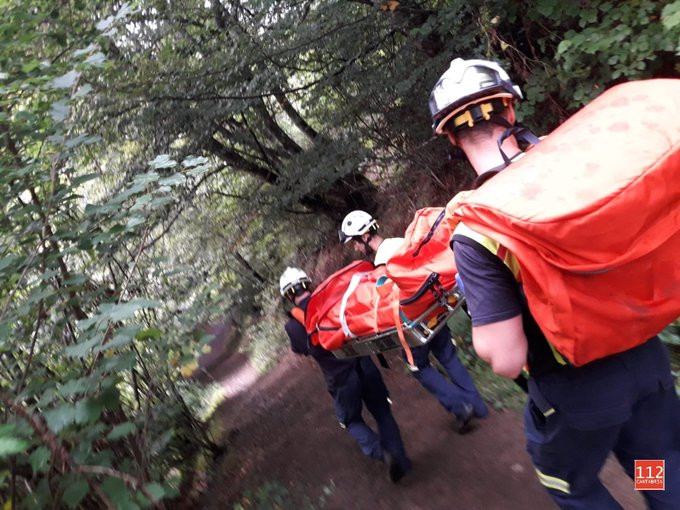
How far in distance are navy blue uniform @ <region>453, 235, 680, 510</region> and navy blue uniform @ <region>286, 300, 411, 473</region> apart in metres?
2.61

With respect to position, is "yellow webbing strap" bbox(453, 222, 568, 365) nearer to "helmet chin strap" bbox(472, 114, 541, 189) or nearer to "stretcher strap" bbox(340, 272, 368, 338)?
"helmet chin strap" bbox(472, 114, 541, 189)

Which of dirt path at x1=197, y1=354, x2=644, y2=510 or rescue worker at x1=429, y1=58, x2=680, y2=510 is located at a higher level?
rescue worker at x1=429, y1=58, x2=680, y2=510

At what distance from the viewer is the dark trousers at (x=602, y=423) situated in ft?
6.02

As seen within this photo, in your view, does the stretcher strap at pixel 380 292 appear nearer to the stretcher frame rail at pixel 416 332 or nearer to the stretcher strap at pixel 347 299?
the stretcher frame rail at pixel 416 332

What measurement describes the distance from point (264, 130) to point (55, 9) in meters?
5.80

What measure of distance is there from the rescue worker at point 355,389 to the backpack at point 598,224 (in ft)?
→ 10.1

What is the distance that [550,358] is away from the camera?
6.08 ft

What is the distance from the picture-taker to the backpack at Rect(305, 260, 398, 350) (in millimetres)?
3711

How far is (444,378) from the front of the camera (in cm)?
468

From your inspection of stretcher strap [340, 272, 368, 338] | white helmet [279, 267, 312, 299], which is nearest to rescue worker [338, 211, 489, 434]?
white helmet [279, 267, 312, 299]

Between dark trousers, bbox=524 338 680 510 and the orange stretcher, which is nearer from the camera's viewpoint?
dark trousers, bbox=524 338 680 510

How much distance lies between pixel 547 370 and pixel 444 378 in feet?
9.44

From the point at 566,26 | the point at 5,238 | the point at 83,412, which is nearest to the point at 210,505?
the point at 5,238

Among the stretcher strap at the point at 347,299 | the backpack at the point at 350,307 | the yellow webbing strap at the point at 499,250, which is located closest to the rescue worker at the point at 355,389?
the backpack at the point at 350,307
